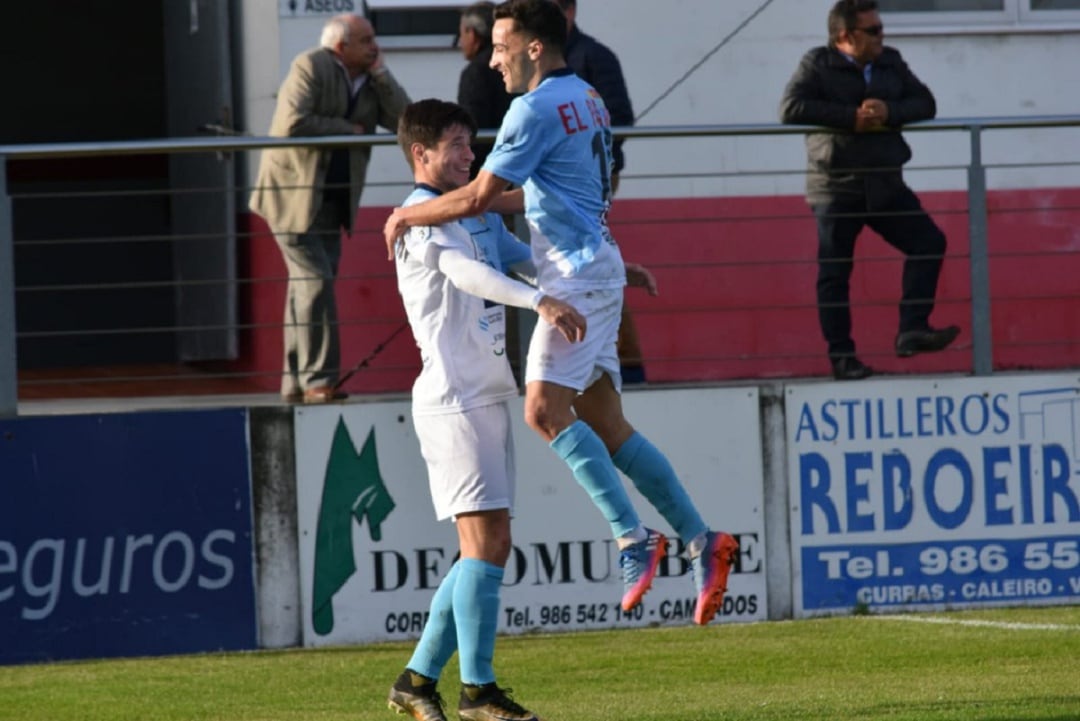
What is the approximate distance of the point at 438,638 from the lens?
6457mm

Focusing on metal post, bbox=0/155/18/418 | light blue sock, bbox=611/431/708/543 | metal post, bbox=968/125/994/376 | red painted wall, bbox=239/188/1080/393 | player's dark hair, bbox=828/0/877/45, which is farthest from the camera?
red painted wall, bbox=239/188/1080/393

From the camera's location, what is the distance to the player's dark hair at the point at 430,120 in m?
6.26

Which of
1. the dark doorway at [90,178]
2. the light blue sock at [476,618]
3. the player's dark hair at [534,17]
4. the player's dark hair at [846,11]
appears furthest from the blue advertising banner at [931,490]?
the dark doorway at [90,178]

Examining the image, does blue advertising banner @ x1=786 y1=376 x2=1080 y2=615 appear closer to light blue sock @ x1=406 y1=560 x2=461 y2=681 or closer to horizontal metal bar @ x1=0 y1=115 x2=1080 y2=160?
horizontal metal bar @ x1=0 y1=115 x2=1080 y2=160

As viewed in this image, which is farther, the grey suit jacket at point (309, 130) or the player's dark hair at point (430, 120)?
the grey suit jacket at point (309, 130)

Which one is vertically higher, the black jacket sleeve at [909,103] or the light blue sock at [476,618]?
the black jacket sleeve at [909,103]

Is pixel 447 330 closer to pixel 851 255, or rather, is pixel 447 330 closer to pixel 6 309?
pixel 6 309

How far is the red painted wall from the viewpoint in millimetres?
12203

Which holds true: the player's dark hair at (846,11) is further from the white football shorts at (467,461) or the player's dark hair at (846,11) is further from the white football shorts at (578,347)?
the white football shorts at (467,461)

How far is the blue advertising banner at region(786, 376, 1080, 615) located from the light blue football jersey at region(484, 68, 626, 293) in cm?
288

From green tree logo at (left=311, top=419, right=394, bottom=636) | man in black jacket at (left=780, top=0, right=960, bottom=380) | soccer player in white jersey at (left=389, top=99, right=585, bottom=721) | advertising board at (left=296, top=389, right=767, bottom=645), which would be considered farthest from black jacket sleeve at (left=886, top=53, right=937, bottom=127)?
soccer player in white jersey at (left=389, top=99, right=585, bottom=721)

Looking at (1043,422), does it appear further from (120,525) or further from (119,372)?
(119,372)

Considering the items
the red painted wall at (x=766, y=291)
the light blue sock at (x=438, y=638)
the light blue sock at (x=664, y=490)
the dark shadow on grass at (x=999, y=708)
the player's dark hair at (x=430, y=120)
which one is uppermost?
the player's dark hair at (x=430, y=120)

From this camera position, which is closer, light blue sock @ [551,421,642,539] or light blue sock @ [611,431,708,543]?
light blue sock @ [551,421,642,539]
